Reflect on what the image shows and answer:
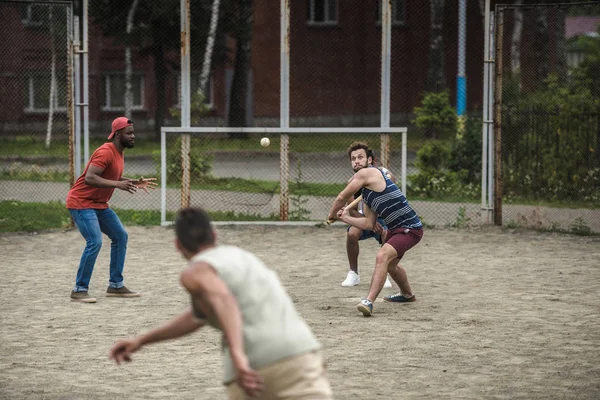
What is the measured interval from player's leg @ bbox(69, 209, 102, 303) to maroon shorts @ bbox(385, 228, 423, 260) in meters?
2.77

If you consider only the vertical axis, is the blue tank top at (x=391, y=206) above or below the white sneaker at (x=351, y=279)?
above

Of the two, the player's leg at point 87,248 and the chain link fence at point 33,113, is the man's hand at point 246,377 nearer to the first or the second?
the player's leg at point 87,248

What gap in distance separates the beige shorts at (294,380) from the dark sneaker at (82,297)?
6.22 m

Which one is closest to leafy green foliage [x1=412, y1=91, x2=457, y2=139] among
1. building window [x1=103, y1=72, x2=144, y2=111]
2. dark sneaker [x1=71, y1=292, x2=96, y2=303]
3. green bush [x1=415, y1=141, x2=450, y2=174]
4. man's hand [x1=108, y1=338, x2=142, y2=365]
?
green bush [x1=415, y1=141, x2=450, y2=174]

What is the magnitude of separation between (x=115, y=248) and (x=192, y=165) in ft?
20.9

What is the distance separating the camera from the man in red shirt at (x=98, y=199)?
1017cm

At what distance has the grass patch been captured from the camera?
15984 millimetres

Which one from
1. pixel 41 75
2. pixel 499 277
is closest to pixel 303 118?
pixel 499 277

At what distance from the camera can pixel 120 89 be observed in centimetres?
3484

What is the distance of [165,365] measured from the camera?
784cm

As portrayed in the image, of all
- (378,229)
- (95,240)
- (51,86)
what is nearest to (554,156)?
(378,229)

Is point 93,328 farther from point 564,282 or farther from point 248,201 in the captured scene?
point 248,201

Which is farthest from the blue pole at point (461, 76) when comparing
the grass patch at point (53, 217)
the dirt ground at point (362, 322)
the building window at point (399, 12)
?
the dirt ground at point (362, 322)

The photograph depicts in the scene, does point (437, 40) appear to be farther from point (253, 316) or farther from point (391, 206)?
point (253, 316)
